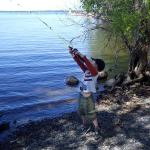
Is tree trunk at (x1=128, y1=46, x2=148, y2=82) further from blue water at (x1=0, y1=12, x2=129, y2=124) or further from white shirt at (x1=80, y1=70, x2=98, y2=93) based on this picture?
white shirt at (x1=80, y1=70, x2=98, y2=93)

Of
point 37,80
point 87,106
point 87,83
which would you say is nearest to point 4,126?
point 87,106

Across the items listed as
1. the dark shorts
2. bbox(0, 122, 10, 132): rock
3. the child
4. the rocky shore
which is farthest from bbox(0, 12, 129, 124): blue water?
the dark shorts

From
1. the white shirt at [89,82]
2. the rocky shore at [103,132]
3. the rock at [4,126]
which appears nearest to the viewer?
the white shirt at [89,82]

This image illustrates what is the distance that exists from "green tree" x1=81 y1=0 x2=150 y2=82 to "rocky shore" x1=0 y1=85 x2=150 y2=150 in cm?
333

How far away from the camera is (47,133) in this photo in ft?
45.6

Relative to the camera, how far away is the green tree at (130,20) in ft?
58.4

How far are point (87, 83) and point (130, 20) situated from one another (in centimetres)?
679

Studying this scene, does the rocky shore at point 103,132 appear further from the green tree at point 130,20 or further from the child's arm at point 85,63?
the green tree at point 130,20

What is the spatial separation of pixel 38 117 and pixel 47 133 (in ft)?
16.3

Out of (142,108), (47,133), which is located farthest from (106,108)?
(47,133)

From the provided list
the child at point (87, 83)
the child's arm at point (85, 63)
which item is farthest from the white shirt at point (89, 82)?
the child's arm at point (85, 63)

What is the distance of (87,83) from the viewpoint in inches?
461

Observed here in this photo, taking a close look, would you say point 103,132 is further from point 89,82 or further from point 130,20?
point 130,20

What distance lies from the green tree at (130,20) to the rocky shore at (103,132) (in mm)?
3330
